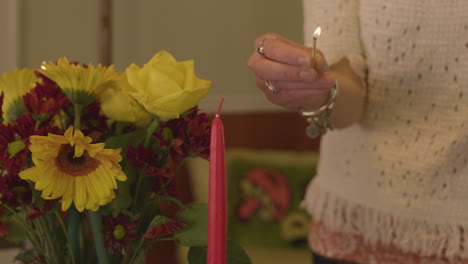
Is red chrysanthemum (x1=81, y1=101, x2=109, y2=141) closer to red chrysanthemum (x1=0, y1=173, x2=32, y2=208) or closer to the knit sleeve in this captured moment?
red chrysanthemum (x1=0, y1=173, x2=32, y2=208)

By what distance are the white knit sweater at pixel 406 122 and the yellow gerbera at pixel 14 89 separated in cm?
43

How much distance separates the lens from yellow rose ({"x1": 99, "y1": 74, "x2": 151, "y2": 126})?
47 centimetres

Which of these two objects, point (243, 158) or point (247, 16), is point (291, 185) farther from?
point (247, 16)

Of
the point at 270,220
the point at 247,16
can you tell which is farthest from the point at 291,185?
the point at 247,16

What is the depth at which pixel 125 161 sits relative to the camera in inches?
18.4

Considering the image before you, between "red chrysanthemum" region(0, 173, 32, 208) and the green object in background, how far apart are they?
6.95ft

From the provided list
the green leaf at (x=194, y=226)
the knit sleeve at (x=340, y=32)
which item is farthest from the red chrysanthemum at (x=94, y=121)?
the knit sleeve at (x=340, y=32)

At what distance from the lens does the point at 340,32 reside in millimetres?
799

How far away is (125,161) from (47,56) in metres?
1.86

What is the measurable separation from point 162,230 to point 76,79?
14cm

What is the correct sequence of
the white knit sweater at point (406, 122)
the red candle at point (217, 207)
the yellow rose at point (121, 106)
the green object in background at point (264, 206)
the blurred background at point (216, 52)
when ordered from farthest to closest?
the green object in background at point (264, 206) < the blurred background at point (216, 52) < the white knit sweater at point (406, 122) < the yellow rose at point (121, 106) < the red candle at point (217, 207)

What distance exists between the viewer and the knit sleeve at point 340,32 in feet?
2.61

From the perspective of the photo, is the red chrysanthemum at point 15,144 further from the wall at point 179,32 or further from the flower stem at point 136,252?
the wall at point 179,32

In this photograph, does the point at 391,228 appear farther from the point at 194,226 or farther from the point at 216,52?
the point at 216,52
